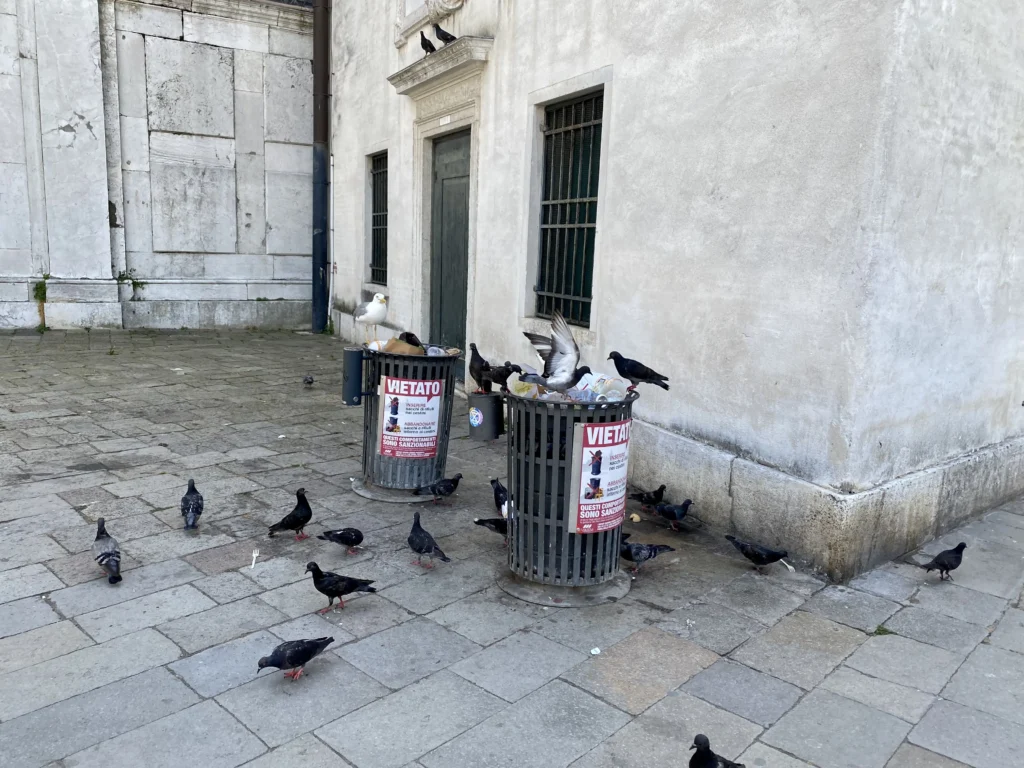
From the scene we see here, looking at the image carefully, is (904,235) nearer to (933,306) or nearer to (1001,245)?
(933,306)

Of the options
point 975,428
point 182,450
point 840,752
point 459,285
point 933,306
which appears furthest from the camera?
point 459,285

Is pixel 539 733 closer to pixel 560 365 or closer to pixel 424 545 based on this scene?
pixel 424 545

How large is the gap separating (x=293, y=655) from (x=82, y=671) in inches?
39.0

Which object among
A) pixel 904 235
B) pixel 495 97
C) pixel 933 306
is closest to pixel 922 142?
pixel 904 235

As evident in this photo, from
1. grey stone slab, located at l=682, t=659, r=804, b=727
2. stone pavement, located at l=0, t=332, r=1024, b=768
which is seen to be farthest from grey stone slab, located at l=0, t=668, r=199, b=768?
grey stone slab, located at l=682, t=659, r=804, b=727

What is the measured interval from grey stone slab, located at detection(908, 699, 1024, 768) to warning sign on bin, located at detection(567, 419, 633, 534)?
5.58 ft

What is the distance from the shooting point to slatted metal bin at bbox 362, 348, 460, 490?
5.49m

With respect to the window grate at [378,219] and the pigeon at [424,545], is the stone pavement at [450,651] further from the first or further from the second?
the window grate at [378,219]

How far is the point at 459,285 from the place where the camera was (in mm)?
9422

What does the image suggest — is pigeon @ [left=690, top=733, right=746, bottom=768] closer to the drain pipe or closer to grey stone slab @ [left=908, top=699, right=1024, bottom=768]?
grey stone slab @ [left=908, top=699, right=1024, bottom=768]

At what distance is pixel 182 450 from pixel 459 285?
12.9 ft

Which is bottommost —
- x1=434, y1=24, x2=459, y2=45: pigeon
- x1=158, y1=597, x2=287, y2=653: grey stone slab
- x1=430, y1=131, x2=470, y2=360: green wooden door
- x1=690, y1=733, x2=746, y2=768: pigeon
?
x1=158, y1=597, x2=287, y2=653: grey stone slab

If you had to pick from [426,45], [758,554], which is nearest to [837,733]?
[758,554]

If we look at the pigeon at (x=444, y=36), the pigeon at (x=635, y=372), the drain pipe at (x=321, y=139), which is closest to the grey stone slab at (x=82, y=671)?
the pigeon at (x=635, y=372)
